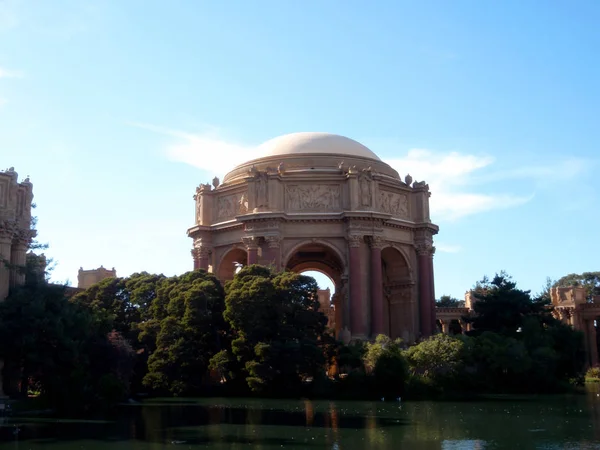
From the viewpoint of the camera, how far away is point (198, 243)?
162 feet

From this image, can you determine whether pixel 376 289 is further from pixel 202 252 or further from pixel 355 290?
pixel 202 252

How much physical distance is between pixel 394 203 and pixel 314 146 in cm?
687

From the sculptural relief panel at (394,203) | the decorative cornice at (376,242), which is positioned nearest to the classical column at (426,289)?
the sculptural relief panel at (394,203)

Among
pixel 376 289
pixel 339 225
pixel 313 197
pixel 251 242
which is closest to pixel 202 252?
pixel 251 242

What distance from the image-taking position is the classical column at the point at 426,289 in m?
47.8

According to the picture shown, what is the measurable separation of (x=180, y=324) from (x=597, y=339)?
144 feet

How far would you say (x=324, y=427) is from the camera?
2088 centimetres

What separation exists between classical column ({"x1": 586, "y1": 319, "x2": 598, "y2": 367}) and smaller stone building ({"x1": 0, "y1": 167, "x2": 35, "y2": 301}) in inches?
1811

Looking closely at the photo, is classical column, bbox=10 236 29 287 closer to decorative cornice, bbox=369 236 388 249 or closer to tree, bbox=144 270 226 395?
tree, bbox=144 270 226 395

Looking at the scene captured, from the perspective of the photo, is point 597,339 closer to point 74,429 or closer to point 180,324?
point 180,324

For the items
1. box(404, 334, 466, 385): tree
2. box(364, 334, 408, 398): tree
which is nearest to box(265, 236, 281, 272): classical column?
box(364, 334, 408, 398): tree

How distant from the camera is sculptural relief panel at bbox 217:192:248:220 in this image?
47219 millimetres

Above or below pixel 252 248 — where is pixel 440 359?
below

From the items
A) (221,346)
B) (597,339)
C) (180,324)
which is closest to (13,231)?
(180,324)
